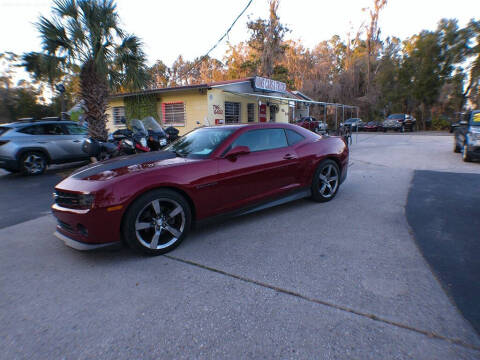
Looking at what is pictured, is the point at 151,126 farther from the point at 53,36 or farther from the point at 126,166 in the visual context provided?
the point at 126,166

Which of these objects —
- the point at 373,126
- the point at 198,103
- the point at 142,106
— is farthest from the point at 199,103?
the point at 373,126

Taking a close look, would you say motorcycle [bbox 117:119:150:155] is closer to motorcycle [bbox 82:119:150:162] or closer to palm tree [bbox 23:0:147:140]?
motorcycle [bbox 82:119:150:162]

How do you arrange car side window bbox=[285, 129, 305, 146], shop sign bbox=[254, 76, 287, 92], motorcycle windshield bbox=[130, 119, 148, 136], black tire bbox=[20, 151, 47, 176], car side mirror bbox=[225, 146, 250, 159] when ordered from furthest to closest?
shop sign bbox=[254, 76, 287, 92], motorcycle windshield bbox=[130, 119, 148, 136], black tire bbox=[20, 151, 47, 176], car side window bbox=[285, 129, 305, 146], car side mirror bbox=[225, 146, 250, 159]

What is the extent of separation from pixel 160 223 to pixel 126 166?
88cm

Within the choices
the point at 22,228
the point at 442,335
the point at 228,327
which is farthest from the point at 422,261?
the point at 22,228

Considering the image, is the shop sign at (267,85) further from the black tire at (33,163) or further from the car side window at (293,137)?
the car side window at (293,137)

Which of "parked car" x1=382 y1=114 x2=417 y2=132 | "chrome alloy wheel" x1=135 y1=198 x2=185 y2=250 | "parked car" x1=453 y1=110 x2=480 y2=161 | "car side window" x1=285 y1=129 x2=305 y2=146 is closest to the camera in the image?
"chrome alloy wheel" x1=135 y1=198 x2=185 y2=250

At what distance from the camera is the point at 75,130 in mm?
8867

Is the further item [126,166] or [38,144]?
[38,144]

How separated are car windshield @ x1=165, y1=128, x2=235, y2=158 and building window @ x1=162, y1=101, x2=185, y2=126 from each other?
1100cm

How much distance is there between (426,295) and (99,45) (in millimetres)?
9814

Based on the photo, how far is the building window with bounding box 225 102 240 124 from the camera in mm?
15531

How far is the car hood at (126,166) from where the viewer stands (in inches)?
123

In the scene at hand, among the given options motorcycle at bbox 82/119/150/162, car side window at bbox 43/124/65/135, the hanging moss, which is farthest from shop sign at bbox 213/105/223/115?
car side window at bbox 43/124/65/135
